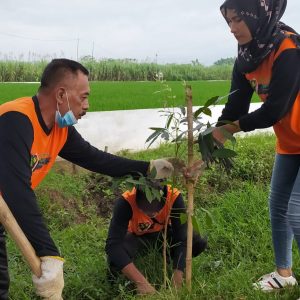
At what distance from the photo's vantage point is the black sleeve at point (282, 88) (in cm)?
211

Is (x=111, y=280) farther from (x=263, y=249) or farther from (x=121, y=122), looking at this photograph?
(x=121, y=122)

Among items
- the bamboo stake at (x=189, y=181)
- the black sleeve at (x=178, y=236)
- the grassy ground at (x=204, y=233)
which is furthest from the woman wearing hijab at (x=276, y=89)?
the black sleeve at (x=178, y=236)

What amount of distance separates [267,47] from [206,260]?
1.41 m

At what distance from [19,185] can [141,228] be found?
105 centimetres

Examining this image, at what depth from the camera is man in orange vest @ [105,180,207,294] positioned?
262 centimetres

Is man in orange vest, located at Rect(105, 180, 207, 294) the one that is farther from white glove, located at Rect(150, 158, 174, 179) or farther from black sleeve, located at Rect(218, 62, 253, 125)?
black sleeve, located at Rect(218, 62, 253, 125)

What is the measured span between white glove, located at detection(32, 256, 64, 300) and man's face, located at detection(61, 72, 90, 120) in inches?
26.0

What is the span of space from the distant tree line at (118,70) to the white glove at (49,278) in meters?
11.3

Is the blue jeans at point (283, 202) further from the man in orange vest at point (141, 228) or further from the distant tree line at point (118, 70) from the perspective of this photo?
the distant tree line at point (118, 70)

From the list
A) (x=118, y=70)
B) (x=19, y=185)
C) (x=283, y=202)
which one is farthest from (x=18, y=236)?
(x=118, y=70)

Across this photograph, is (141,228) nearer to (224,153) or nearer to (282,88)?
(224,153)

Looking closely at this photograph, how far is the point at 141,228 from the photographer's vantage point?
2.83 m

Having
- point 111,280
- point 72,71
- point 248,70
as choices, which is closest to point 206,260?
point 111,280

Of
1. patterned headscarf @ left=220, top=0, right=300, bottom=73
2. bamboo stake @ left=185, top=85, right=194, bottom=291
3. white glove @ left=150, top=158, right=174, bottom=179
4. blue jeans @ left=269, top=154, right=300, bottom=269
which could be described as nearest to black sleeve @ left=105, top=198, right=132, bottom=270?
white glove @ left=150, top=158, right=174, bottom=179
